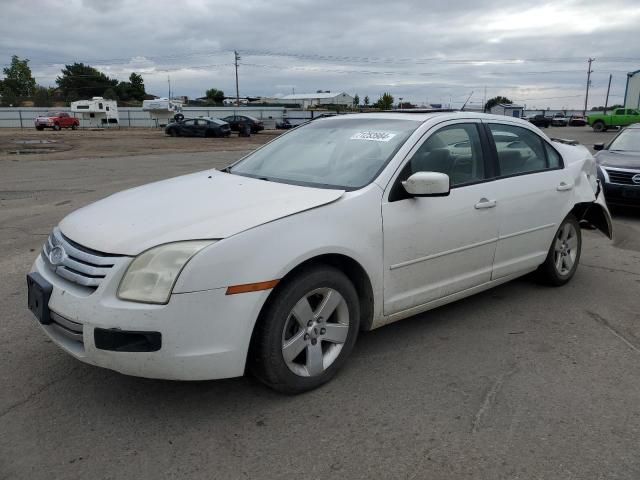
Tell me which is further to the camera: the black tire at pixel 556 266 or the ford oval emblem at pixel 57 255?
the black tire at pixel 556 266

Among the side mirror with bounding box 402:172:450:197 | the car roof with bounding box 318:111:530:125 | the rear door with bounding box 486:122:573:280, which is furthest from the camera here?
the rear door with bounding box 486:122:573:280

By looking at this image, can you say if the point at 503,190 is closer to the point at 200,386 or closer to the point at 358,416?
the point at 358,416

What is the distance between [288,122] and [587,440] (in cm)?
5290

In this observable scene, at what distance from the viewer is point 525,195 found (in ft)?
14.6

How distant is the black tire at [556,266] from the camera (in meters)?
4.95

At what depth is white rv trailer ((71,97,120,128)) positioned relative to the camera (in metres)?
60.0

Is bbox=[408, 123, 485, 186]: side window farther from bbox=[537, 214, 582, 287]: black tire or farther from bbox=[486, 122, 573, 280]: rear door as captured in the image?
bbox=[537, 214, 582, 287]: black tire

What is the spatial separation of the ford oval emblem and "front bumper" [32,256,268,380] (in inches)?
7.9

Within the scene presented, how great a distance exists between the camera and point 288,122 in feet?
177

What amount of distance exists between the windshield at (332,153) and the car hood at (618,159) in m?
6.08

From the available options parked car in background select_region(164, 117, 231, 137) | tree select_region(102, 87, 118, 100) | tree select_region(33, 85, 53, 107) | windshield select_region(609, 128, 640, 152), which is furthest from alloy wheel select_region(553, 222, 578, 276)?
tree select_region(102, 87, 118, 100)

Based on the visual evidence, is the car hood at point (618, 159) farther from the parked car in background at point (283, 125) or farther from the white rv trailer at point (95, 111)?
the white rv trailer at point (95, 111)

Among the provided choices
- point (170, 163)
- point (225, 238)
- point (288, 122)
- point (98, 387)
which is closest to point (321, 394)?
point (225, 238)

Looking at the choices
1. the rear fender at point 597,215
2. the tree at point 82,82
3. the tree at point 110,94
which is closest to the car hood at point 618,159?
the rear fender at point 597,215
